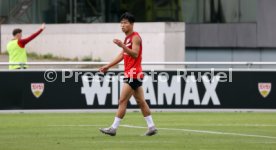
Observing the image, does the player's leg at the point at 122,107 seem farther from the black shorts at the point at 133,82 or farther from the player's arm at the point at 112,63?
the player's arm at the point at 112,63

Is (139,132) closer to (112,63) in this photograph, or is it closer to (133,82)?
(133,82)

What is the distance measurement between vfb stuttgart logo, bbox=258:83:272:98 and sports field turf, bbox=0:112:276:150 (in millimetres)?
938

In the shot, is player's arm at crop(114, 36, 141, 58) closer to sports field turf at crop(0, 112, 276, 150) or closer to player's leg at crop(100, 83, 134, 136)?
player's leg at crop(100, 83, 134, 136)

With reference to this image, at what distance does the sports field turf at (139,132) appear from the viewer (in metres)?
15.3

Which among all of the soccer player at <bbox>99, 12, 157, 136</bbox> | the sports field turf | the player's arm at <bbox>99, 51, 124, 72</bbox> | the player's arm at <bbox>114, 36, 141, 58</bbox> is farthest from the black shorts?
the sports field turf

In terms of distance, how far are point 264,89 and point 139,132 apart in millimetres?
7723

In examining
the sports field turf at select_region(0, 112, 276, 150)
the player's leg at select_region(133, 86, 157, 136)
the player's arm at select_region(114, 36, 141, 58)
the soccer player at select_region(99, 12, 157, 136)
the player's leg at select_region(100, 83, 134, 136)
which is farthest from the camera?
the player's leg at select_region(133, 86, 157, 136)

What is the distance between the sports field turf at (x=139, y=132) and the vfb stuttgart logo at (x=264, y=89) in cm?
94

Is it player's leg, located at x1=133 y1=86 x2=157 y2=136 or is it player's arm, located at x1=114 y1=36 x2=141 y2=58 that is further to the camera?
player's leg, located at x1=133 y1=86 x2=157 y2=136

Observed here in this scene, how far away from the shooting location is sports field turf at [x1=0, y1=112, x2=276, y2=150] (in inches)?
602

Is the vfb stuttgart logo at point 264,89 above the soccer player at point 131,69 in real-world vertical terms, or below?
below

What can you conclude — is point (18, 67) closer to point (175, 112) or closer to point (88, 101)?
point (88, 101)

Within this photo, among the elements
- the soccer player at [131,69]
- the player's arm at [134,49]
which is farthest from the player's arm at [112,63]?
the player's arm at [134,49]

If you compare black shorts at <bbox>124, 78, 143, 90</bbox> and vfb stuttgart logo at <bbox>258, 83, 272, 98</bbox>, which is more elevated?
black shorts at <bbox>124, 78, 143, 90</bbox>
